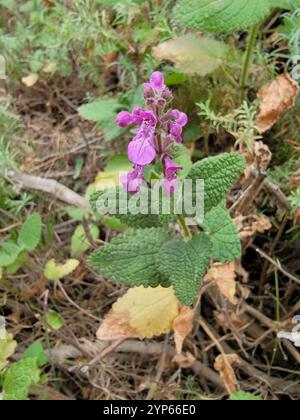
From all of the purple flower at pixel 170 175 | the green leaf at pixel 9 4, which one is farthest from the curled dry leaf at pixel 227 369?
the green leaf at pixel 9 4

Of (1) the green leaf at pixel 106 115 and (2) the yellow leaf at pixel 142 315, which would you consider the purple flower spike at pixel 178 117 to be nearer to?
(2) the yellow leaf at pixel 142 315

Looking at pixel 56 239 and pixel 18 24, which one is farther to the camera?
pixel 18 24

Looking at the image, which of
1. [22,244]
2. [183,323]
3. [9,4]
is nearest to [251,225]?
[183,323]

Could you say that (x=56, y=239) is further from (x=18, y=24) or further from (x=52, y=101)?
(x=18, y=24)

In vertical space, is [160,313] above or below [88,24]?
below

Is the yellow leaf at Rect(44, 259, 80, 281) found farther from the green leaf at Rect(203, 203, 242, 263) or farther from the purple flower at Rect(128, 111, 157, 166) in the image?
the purple flower at Rect(128, 111, 157, 166)

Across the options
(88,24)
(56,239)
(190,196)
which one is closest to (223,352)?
(190,196)
